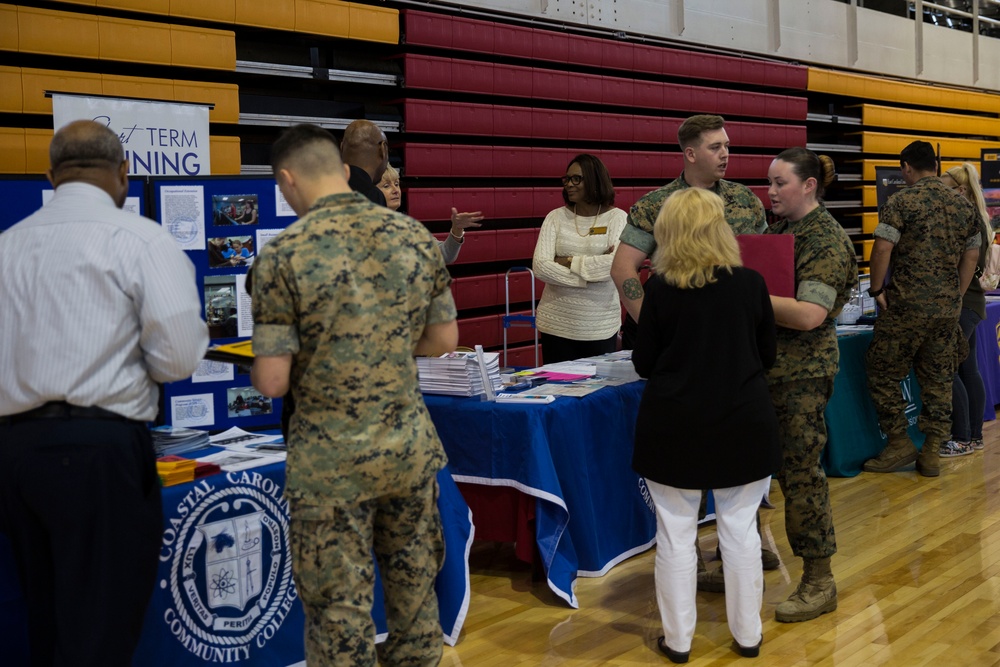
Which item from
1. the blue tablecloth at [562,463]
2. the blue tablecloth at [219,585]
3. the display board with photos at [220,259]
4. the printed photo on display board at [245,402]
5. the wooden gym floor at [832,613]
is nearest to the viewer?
the blue tablecloth at [219,585]

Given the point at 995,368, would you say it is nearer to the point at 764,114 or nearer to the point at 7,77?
the point at 764,114

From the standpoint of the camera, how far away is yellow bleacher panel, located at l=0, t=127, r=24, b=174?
14.8 feet

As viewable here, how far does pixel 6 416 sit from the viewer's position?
1982 millimetres

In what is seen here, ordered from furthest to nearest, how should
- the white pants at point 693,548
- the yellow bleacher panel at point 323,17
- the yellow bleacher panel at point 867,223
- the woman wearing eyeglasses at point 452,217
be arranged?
the yellow bleacher panel at point 867,223 < the yellow bleacher panel at point 323,17 < the woman wearing eyeglasses at point 452,217 < the white pants at point 693,548

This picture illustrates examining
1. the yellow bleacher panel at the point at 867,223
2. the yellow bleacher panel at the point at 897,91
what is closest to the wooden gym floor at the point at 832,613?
the yellow bleacher panel at the point at 897,91

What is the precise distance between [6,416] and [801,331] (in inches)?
86.9

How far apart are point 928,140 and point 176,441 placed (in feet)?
38.6

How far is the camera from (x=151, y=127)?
4496 millimetres

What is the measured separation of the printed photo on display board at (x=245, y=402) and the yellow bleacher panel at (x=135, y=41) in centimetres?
241

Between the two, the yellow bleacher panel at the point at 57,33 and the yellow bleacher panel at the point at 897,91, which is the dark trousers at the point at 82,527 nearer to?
the yellow bleacher panel at the point at 57,33

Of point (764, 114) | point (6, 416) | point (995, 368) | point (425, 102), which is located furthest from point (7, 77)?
point (764, 114)

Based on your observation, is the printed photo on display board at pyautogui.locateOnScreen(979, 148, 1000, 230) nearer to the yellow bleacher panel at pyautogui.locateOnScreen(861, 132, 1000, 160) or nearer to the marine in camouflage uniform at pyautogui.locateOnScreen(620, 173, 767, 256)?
the yellow bleacher panel at pyautogui.locateOnScreen(861, 132, 1000, 160)

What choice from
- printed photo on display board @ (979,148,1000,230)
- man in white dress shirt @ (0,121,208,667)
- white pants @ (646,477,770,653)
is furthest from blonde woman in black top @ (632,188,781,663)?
printed photo on display board @ (979,148,1000,230)

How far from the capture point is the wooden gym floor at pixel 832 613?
295cm
